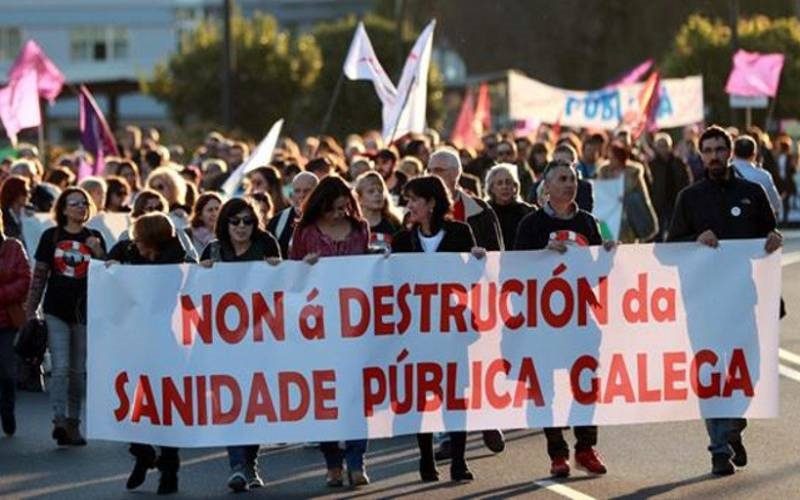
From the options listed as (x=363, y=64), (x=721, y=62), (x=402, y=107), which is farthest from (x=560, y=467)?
(x=721, y=62)

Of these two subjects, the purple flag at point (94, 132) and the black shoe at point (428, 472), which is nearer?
the black shoe at point (428, 472)

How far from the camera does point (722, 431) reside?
42.0 feet

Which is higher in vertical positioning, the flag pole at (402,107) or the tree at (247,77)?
the tree at (247,77)

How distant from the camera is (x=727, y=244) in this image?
12.8 meters

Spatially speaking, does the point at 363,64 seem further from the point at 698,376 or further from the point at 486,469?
the point at 698,376

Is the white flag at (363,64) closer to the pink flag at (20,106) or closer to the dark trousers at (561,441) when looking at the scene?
the pink flag at (20,106)

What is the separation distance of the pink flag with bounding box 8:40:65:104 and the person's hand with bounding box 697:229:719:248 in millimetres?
18430

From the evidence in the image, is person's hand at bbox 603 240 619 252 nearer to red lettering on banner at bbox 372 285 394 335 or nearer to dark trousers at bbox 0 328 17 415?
red lettering on banner at bbox 372 285 394 335

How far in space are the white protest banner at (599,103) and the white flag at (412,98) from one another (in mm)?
13212

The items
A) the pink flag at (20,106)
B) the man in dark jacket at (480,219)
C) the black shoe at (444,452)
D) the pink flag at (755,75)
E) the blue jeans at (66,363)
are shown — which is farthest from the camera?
the pink flag at (755,75)

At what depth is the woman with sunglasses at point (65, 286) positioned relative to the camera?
48.8 feet

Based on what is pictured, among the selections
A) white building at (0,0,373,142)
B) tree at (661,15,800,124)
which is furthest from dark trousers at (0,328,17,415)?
white building at (0,0,373,142)

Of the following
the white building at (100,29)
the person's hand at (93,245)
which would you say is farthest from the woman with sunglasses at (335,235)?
the white building at (100,29)

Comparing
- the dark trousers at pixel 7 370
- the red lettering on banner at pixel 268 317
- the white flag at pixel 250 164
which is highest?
the white flag at pixel 250 164
